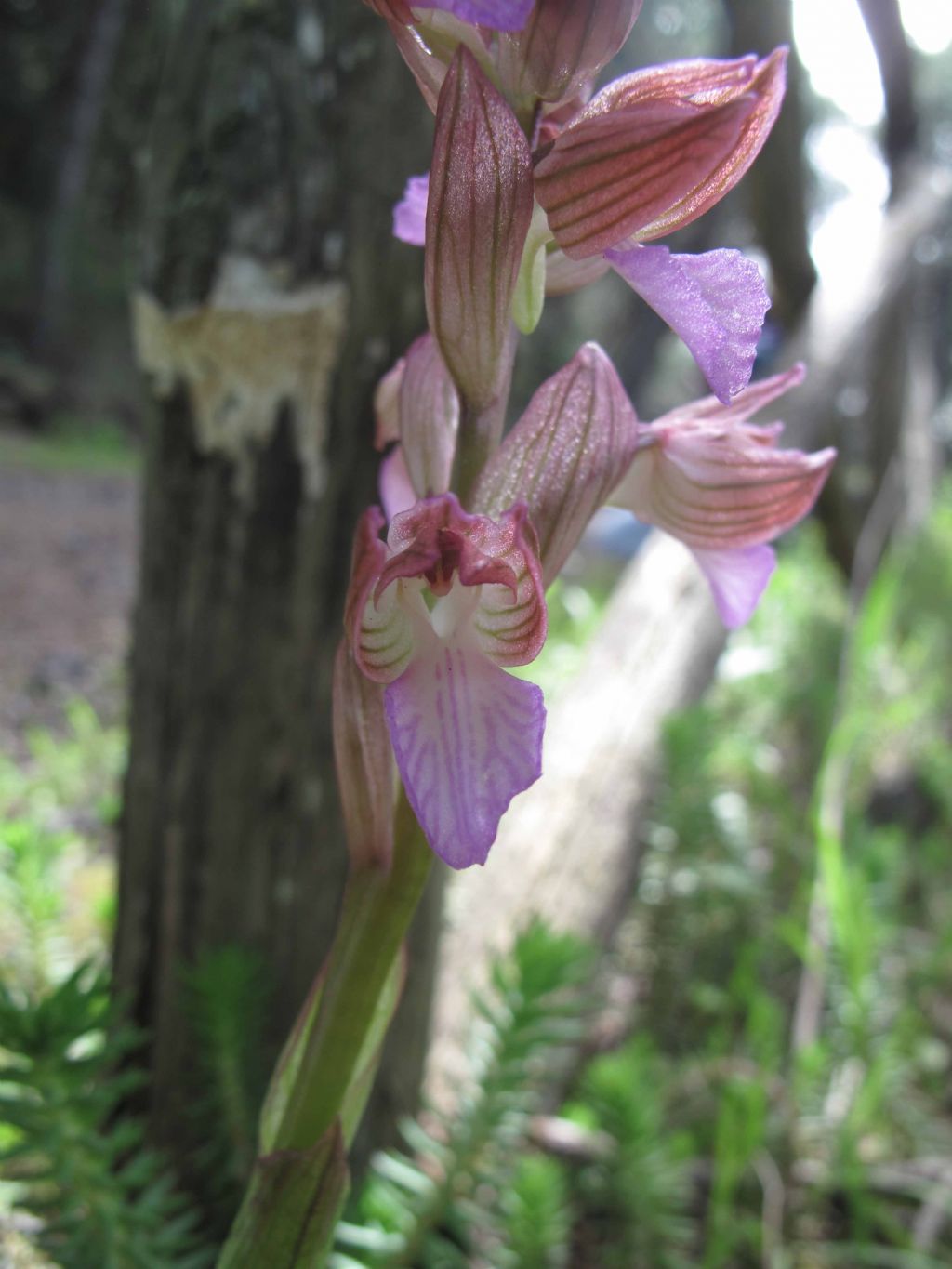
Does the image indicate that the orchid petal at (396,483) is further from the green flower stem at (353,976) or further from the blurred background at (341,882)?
the blurred background at (341,882)

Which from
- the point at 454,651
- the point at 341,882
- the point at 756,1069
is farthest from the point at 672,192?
the point at 756,1069

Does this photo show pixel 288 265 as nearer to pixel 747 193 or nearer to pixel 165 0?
pixel 165 0

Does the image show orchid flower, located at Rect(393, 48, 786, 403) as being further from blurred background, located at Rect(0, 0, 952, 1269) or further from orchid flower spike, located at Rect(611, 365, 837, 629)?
blurred background, located at Rect(0, 0, 952, 1269)

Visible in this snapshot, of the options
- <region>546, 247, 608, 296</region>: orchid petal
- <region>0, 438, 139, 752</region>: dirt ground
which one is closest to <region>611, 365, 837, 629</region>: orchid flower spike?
<region>546, 247, 608, 296</region>: orchid petal

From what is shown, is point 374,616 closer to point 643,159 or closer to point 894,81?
point 643,159

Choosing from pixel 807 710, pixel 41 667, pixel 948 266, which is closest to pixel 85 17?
pixel 41 667
